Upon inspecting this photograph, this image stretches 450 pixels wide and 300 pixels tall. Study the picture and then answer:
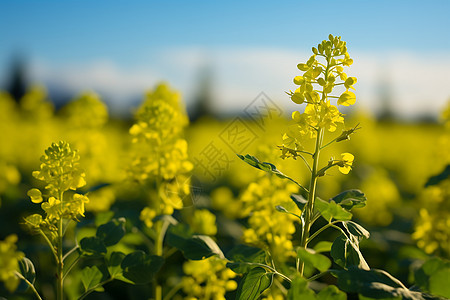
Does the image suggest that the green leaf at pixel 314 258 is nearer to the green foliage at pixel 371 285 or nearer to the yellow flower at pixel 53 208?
the green foliage at pixel 371 285

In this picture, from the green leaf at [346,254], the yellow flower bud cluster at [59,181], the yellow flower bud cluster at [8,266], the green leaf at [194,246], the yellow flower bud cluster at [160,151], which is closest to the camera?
the green leaf at [346,254]

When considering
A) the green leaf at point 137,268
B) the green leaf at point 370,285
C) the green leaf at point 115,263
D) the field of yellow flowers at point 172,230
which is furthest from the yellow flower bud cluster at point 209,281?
the green leaf at point 370,285

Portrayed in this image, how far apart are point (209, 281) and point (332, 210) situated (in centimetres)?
162

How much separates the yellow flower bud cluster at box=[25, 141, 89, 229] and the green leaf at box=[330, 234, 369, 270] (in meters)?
1.58

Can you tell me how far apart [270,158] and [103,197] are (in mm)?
3552

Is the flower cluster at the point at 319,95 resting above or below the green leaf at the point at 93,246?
above

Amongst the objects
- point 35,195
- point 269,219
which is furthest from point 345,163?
point 35,195

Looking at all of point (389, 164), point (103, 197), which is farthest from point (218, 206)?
point (389, 164)

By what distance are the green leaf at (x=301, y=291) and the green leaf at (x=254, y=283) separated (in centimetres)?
29

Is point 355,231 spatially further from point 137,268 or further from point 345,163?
point 137,268

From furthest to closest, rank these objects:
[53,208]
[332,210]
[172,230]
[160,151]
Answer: [160,151] < [172,230] < [53,208] < [332,210]

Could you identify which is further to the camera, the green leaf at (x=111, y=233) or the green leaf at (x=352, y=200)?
the green leaf at (x=111, y=233)

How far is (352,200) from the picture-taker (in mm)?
2305

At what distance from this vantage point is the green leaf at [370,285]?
74.5 inches
